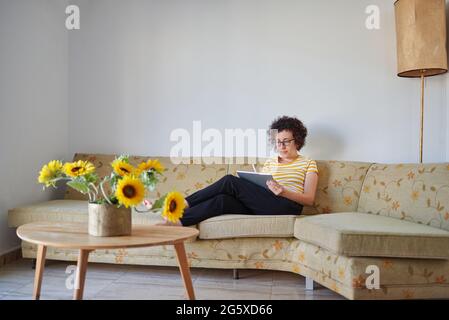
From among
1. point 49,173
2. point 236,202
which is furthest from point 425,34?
point 49,173

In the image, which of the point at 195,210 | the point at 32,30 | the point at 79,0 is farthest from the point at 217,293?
the point at 79,0

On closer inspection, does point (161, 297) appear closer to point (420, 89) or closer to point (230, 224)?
point (230, 224)

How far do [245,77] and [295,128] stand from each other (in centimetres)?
63

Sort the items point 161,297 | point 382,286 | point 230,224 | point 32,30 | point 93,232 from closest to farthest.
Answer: point 93,232
point 382,286
point 161,297
point 230,224
point 32,30

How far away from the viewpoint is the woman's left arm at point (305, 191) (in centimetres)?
256

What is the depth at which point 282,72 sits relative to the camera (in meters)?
3.18

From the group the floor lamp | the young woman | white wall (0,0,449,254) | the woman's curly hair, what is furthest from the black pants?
the floor lamp

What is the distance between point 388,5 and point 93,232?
2622 millimetres

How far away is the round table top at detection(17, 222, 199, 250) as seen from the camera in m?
1.52

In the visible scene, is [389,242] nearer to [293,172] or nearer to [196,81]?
[293,172]

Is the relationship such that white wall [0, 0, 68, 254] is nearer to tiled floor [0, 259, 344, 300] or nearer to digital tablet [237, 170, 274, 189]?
tiled floor [0, 259, 344, 300]

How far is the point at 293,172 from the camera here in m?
2.76

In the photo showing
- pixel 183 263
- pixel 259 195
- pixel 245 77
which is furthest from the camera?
pixel 245 77

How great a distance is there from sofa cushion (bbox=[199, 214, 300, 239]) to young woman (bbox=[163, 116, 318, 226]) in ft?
0.28
